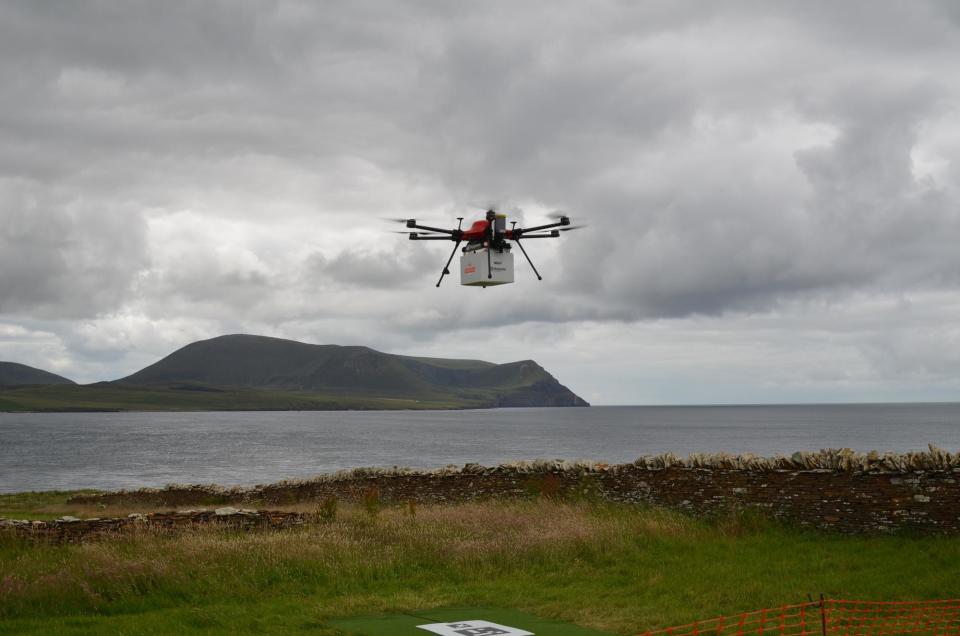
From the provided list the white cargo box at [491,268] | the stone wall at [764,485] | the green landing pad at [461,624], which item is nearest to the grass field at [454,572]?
the green landing pad at [461,624]

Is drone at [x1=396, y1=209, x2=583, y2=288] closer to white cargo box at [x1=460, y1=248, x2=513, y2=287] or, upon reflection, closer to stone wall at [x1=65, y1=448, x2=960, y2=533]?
white cargo box at [x1=460, y1=248, x2=513, y2=287]

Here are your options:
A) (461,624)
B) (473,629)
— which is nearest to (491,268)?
(461,624)

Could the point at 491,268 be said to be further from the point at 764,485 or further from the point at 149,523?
the point at 149,523

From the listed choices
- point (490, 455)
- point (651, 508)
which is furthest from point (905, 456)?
point (490, 455)

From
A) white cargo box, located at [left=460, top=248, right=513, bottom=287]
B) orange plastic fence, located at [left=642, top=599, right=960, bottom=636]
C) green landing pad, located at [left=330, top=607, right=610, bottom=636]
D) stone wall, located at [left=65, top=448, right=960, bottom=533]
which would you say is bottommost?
green landing pad, located at [left=330, top=607, right=610, bottom=636]

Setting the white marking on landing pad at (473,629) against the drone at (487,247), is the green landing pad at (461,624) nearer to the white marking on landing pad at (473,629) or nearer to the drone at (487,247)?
the white marking on landing pad at (473,629)

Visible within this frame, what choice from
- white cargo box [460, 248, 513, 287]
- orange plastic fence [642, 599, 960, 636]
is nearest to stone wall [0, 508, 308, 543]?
white cargo box [460, 248, 513, 287]
